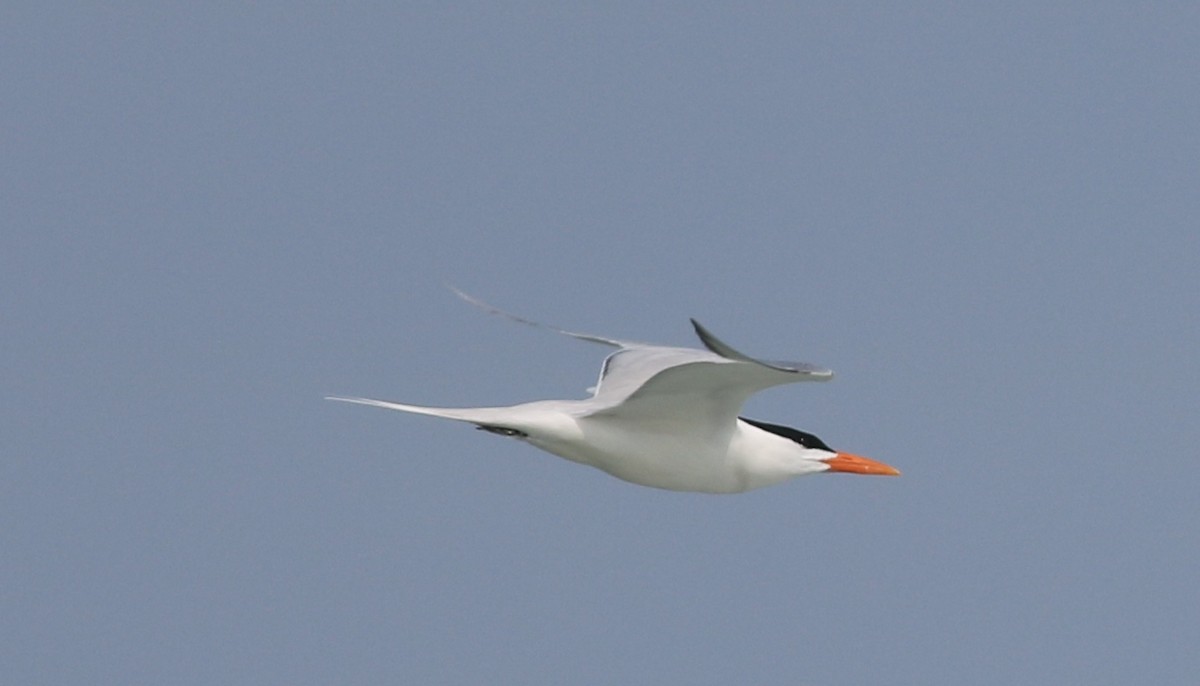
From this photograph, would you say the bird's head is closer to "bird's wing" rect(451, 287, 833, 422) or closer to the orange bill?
the orange bill

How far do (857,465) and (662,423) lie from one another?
6.49 feet

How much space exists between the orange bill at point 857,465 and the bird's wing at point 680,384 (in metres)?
1.37

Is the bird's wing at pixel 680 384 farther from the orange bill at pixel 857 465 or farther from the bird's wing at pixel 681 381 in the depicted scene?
the orange bill at pixel 857 465

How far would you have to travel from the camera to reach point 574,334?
14.6 m

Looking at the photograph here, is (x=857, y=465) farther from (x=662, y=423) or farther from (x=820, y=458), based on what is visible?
(x=662, y=423)

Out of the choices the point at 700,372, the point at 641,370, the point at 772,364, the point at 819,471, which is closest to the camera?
the point at 772,364

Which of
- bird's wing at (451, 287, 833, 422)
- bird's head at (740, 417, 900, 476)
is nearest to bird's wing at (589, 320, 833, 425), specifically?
bird's wing at (451, 287, 833, 422)

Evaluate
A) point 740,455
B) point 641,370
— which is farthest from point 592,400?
point 740,455

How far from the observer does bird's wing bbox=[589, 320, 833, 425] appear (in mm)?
11859

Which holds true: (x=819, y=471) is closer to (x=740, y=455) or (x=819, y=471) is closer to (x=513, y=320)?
(x=740, y=455)

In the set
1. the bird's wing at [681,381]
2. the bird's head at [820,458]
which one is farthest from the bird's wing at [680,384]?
the bird's head at [820,458]

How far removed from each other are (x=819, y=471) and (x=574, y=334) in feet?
6.48

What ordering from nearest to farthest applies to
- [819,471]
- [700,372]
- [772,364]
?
[772,364], [700,372], [819,471]

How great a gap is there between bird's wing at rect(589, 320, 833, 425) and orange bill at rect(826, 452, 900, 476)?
4.51ft
